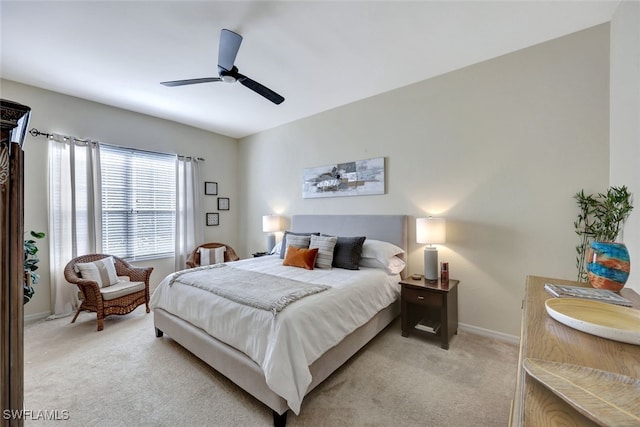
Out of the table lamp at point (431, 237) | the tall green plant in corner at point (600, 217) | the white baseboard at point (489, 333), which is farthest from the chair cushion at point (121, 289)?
the tall green plant in corner at point (600, 217)

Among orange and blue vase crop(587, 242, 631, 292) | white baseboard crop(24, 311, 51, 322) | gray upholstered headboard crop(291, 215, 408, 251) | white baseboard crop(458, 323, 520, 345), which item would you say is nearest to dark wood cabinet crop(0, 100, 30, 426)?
orange and blue vase crop(587, 242, 631, 292)

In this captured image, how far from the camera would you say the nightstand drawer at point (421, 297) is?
2516mm

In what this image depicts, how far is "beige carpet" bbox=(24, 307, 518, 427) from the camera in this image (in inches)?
65.6

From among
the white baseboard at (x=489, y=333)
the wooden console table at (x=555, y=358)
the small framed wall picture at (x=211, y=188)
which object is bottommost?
the white baseboard at (x=489, y=333)

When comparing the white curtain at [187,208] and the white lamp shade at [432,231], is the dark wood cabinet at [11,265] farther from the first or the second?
the white curtain at [187,208]

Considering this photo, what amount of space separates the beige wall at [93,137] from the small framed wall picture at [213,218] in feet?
0.27

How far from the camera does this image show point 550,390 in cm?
63

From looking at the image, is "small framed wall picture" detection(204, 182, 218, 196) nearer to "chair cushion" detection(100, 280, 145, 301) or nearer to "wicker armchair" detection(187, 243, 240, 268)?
"wicker armchair" detection(187, 243, 240, 268)

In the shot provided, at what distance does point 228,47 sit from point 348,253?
7.53 feet

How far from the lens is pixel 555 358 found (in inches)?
30.0

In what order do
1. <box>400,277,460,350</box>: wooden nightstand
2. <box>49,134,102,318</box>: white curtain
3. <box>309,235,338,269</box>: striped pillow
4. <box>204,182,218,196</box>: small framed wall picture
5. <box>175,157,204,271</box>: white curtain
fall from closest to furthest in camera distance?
<box>400,277,460,350</box>: wooden nightstand → <box>309,235,338,269</box>: striped pillow → <box>49,134,102,318</box>: white curtain → <box>175,157,204,271</box>: white curtain → <box>204,182,218,196</box>: small framed wall picture

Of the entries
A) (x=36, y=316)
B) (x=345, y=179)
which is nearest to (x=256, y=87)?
(x=345, y=179)

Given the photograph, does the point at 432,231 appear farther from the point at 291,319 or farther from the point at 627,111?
the point at 291,319

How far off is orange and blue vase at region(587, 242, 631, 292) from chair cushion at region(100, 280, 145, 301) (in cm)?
427
